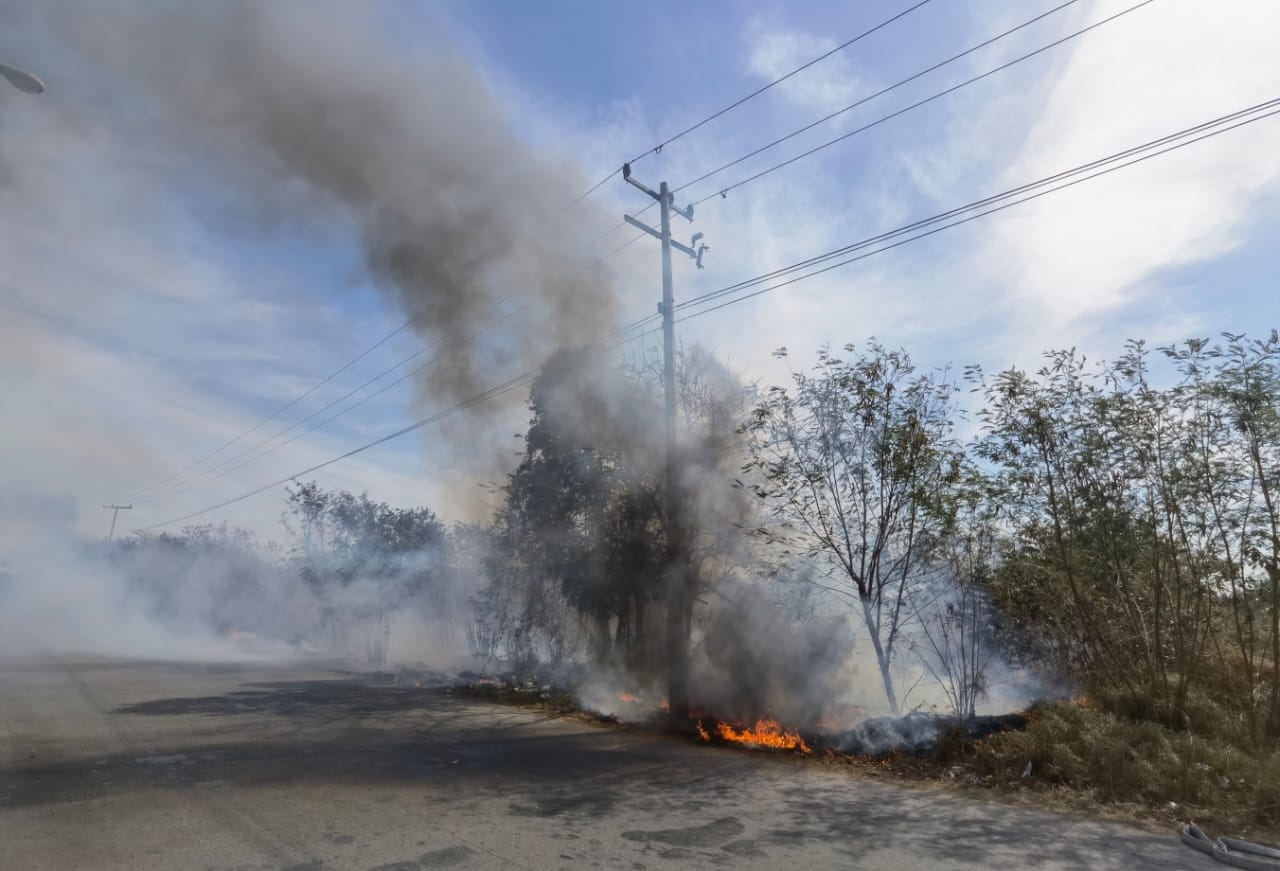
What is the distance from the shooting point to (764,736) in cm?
1032

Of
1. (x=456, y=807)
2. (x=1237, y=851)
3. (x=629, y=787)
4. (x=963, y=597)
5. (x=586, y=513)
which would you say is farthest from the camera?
(x=586, y=513)

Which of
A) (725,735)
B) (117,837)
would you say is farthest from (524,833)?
(725,735)

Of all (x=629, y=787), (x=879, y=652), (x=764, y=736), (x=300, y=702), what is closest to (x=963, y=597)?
(x=879, y=652)

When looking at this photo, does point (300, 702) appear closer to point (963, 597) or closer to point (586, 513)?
point (586, 513)

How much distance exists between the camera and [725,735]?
1058cm

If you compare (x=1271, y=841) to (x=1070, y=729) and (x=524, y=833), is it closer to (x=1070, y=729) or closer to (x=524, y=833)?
(x=1070, y=729)

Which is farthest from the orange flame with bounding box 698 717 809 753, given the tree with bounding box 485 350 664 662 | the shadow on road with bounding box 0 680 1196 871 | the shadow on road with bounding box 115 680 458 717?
the shadow on road with bounding box 115 680 458 717

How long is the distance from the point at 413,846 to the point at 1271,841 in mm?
6951

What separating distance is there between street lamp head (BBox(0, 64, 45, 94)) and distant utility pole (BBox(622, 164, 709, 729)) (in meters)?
8.44

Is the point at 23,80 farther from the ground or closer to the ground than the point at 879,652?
farther from the ground

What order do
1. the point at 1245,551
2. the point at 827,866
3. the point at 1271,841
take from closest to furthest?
the point at 827,866 < the point at 1271,841 < the point at 1245,551

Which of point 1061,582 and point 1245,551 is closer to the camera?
point 1245,551

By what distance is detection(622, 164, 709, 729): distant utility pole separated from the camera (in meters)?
11.6

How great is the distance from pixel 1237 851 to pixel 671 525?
844cm
